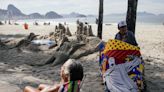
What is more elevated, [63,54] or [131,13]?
[131,13]

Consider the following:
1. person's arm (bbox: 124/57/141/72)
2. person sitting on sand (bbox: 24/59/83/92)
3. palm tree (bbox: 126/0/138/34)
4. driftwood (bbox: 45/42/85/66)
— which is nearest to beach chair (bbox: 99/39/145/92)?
person's arm (bbox: 124/57/141/72)

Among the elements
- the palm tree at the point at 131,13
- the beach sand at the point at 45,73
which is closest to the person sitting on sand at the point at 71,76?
the beach sand at the point at 45,73

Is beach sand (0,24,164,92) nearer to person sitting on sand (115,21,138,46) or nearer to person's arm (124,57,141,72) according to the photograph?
person sitting on sand (115,21,138,46)

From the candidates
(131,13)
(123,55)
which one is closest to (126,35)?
(123,55)

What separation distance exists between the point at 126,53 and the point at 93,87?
162 cm

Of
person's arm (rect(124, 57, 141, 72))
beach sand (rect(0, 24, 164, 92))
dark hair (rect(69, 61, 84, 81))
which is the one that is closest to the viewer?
dark hair (rect(69, 61, 84, 81))

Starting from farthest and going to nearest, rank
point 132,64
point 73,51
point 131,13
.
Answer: point 73,51 → point 131,13 → point 132,64

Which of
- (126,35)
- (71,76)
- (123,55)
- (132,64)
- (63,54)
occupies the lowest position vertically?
(63,54)

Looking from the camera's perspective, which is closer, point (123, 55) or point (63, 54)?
point (123, 55)

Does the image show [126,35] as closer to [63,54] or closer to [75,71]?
[75,71]

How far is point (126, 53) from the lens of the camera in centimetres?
592

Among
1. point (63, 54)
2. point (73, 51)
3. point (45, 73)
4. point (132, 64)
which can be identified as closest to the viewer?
point (132, 64)

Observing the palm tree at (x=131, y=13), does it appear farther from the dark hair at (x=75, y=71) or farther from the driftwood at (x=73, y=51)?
the dark hair at (x=75, y=71)

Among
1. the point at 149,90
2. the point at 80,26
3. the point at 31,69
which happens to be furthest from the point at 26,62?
the point at 149,90
